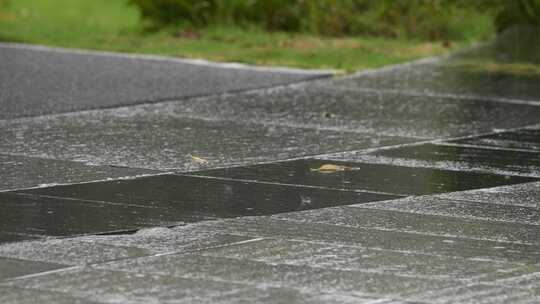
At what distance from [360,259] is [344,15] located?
11803 mm

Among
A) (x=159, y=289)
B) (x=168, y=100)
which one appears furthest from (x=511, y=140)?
(x=159, y=289)

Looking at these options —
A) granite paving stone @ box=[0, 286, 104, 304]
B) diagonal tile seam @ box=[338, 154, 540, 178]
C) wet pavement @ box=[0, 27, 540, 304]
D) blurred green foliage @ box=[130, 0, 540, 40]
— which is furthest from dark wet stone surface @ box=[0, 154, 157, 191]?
blurred green foliage @ box=[130, 0, 540, 40]

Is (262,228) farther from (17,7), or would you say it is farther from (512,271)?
(17,7)

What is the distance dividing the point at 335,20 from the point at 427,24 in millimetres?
1137

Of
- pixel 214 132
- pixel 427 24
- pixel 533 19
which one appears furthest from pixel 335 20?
pixel 214 132

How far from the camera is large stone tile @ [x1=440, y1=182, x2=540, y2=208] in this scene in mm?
7543

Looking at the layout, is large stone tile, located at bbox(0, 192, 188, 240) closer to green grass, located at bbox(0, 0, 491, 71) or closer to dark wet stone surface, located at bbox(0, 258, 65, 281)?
dark wet stone surface, located at bbox(0, 258, 65, 281)

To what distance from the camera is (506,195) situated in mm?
7723

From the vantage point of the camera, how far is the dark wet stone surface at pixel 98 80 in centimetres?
1135

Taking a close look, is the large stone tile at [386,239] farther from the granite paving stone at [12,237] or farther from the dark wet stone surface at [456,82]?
the dark wet stone surface at [456,82]

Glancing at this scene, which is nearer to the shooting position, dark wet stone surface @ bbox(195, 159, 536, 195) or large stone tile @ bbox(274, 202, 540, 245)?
large stone tile @ bbox(274, 202, 540, 245)

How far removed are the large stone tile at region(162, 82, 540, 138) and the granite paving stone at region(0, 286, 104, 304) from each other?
15.9 feet

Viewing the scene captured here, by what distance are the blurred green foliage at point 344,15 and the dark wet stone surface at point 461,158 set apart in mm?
7724

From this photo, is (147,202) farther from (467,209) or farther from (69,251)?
(467,209)
